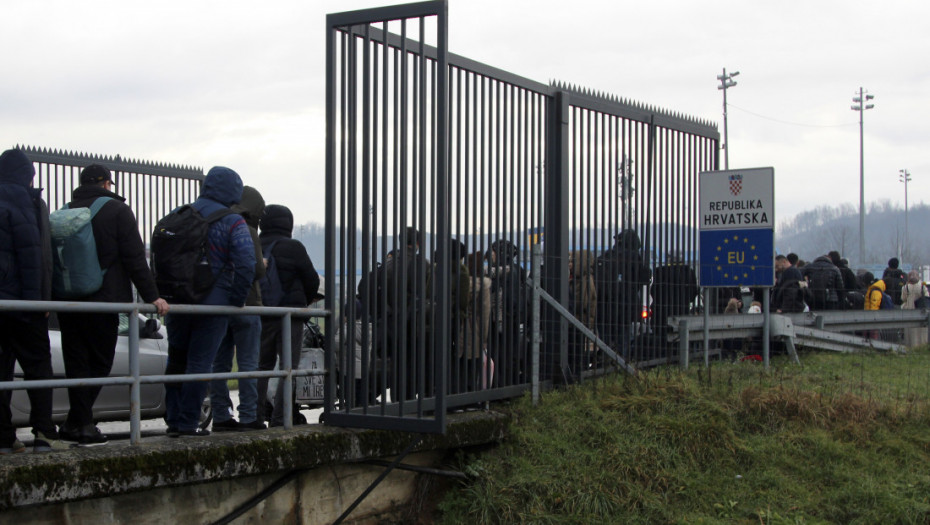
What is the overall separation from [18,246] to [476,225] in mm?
3482

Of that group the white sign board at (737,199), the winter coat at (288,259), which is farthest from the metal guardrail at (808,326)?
the winter coat at (288,259)

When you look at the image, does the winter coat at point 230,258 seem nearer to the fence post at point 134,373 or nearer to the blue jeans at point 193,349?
the blue jeans at point 193,349

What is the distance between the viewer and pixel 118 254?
615 centimetres

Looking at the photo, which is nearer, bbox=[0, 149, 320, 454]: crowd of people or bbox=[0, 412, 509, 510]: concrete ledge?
bbox=[0, 412, 509, 510]: concrete ledge

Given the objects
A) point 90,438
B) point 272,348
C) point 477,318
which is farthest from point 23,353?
point 477,318

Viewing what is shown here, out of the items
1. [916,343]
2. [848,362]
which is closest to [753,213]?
[848,362]

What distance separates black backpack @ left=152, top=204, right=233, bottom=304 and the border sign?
520 centimetres

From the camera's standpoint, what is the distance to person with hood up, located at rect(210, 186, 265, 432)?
22.6ft

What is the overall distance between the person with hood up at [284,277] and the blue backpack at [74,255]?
5.99 ft

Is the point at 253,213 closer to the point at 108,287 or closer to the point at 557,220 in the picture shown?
the point at 108,287

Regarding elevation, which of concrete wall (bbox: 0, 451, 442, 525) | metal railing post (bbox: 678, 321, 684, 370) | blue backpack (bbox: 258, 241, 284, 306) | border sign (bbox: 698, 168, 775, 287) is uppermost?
border sign (bbox: 698, 168, 775, 287)

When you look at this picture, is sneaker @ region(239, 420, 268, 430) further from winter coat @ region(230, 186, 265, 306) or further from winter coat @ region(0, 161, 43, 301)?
winter coat @ region(0, 161, 43, 301)

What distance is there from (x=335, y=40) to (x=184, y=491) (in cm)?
311

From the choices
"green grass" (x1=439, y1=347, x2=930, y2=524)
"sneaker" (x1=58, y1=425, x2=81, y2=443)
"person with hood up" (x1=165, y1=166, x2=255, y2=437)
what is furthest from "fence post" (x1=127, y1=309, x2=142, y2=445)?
"green grass" (x1=439, y1=347, x2=930, y2=524)
